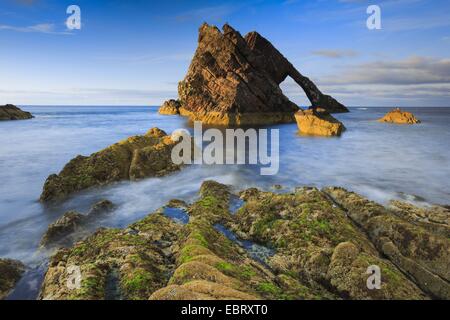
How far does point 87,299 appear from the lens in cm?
654

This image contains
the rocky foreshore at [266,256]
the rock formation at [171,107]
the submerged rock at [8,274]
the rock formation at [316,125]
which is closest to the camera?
the rocky foreshore at [266,256]

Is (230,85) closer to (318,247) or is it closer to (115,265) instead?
(318,247)

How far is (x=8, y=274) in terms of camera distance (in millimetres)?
8750

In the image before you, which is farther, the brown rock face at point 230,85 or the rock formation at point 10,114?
the rock formation at point 10,114

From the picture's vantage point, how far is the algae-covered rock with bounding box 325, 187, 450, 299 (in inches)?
324

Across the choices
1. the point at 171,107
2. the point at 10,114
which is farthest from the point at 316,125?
the point at 10,114

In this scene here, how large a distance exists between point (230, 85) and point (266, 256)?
63.6 m

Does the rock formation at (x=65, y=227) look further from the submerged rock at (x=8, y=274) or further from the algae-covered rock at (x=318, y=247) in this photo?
Answer: the algae-covered rock at (x=318, y=247)

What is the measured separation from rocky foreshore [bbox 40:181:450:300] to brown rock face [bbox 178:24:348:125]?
56.8 metres

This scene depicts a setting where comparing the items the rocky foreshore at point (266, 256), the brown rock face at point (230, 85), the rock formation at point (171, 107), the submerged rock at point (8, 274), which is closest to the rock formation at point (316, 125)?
the brown rock face at point (230, 85)

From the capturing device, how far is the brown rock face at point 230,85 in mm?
69669

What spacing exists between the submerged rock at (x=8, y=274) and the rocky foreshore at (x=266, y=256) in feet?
3.10
